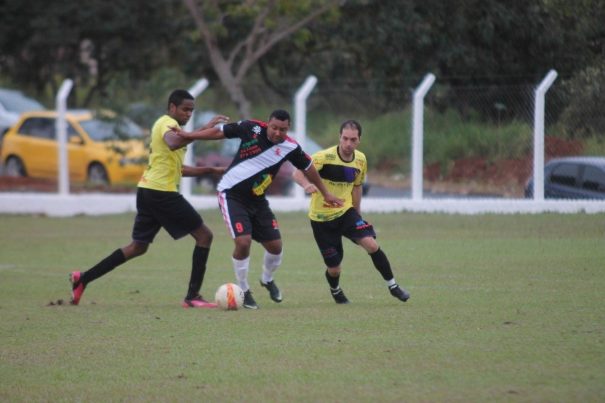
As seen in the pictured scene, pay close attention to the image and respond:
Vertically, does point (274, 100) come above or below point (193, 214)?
above

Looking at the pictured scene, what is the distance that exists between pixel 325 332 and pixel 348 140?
231cm

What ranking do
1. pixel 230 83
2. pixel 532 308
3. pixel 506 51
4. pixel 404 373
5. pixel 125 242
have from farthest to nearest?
pixel 230 83
pixel 506 51
pixel 125 242
pixel 532 308
pixel 404 373

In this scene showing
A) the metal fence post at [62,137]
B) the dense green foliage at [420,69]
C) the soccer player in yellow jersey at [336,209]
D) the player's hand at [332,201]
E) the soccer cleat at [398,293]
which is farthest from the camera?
the metal fence post at [62,137]

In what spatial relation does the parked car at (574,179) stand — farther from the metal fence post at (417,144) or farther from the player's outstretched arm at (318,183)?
the player's outstretched arm at (318,183)

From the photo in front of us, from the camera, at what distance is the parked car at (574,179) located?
1927 cm

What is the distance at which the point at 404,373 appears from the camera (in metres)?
7.25

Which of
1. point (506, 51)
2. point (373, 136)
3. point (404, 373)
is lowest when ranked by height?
point (404, 373)

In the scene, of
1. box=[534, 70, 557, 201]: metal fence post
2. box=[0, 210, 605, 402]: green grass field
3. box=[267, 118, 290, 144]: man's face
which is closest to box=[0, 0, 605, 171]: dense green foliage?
box=[534, 70, 557, 201]: metal fence post

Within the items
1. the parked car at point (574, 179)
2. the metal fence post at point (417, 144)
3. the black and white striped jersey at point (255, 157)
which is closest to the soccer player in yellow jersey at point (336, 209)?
the black and white striped jersey at point (255, 157)

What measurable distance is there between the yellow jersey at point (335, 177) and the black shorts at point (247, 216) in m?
0.43

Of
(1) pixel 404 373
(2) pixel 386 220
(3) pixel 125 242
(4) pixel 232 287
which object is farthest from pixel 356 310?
(2) pixel 386 220

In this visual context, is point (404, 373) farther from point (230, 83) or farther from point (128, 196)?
point (230, 83)

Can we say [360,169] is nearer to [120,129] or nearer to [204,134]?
[204,134]

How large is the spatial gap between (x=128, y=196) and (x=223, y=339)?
49.2 feet
